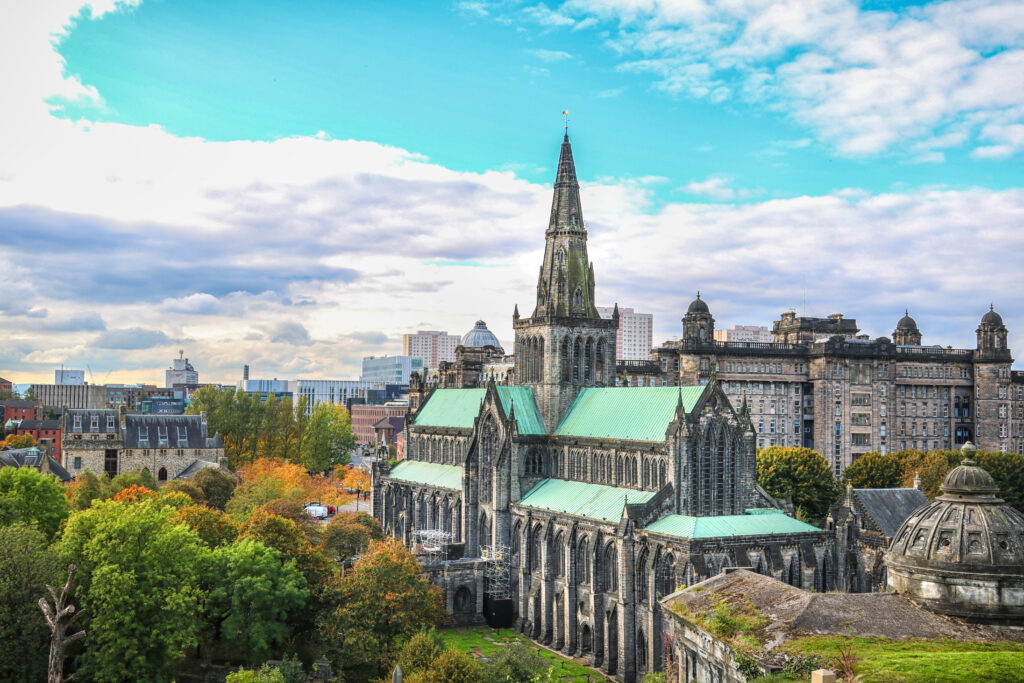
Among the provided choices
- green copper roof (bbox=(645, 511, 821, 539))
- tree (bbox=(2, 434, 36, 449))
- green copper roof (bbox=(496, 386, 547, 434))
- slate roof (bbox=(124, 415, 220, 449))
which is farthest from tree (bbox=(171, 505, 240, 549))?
tree (bbox=(2, 434, 36, 449))

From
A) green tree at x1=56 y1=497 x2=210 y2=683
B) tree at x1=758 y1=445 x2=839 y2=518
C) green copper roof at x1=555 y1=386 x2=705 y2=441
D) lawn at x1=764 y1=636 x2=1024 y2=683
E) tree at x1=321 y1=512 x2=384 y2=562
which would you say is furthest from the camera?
tree at x1=758 y1=445 x2=839 y2=518

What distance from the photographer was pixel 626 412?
7950 cm

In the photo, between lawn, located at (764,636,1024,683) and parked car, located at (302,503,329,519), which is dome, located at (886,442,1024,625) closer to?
lawn, located at (764,636,1024,683)

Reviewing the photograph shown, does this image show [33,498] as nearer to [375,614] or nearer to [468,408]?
[375,614]

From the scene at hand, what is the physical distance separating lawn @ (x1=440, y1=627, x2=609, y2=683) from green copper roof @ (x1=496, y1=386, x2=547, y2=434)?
19.2 m

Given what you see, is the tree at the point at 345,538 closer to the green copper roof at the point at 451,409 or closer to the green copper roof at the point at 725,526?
the green copper roof at the point at 451,409

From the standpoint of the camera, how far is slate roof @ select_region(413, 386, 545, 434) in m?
89.5

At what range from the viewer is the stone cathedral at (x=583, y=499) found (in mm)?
65625

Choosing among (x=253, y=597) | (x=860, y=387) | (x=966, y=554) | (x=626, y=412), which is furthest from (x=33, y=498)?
(x=860, y=387)

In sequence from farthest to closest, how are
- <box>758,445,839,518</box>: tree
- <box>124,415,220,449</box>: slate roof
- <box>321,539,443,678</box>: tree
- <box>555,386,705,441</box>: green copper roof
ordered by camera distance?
<box>124,415,220,449</box>: slate roof → <box>758,445,839,518</box>: tree → <box>555,386,705,441</box>: green copper roof → <box>321,539,443,678</box>: tree

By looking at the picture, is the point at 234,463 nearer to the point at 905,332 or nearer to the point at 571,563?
the point at 571,563

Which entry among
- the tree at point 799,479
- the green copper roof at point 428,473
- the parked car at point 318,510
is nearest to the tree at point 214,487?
the parked car at point 318,510

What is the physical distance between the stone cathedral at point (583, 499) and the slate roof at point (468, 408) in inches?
9.1

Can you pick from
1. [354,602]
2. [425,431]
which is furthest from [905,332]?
[354,602]
